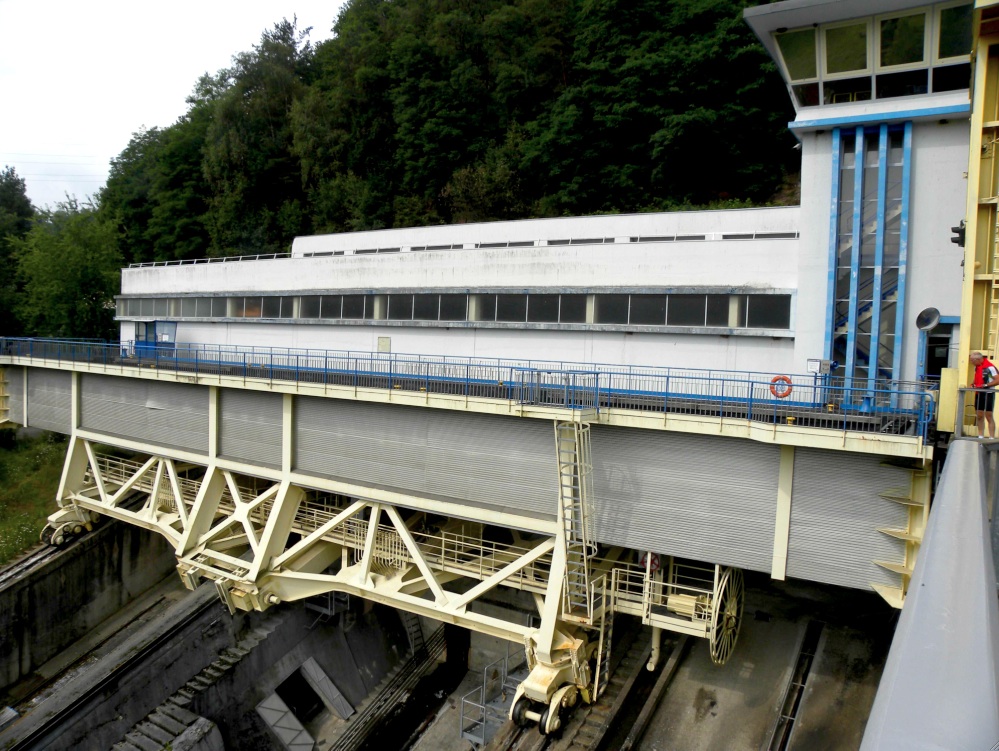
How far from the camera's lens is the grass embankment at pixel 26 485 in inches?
Result: 858

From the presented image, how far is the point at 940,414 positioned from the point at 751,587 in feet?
25.6

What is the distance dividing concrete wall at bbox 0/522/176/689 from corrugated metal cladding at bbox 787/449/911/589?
2024 cm

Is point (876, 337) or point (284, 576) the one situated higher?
point (876, 337)

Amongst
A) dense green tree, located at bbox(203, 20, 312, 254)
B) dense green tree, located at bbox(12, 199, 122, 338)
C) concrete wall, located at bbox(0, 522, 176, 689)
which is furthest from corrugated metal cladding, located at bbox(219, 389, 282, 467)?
dense green tree, located at bbox(203, 20, 312, 254)

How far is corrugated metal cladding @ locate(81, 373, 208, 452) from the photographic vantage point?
18.2 metres

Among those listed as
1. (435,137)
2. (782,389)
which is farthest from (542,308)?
(435,137)

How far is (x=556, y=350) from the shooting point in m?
16.2

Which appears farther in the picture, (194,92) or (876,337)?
(194,92)

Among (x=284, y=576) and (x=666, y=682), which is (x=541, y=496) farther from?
(x=284, y=576)

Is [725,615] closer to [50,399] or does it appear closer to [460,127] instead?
[50,399]

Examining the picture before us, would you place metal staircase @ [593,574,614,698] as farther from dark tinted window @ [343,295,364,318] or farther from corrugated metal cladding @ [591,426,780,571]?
dark tinted window @ [343,295,364,318]

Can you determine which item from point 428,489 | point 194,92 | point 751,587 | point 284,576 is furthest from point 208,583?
point 194,92

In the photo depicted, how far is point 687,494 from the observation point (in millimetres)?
11344

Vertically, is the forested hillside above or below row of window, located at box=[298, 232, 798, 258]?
above
